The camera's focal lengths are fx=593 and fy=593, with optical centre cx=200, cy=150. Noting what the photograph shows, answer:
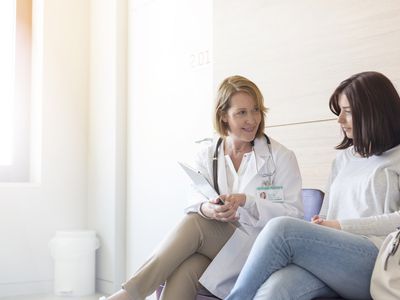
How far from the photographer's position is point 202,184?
2420 mm

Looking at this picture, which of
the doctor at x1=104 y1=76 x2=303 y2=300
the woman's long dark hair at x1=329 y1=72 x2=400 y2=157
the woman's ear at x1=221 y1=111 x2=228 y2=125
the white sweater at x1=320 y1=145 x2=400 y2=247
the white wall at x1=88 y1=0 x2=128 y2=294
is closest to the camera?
the white sweater at x1=320 y1=145 x2=400 y2=247

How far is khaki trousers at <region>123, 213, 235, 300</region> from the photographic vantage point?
229 centimetres

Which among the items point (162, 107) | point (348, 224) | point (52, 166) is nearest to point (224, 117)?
point (348, 224)

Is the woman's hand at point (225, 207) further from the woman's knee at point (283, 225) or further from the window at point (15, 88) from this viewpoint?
the window at point (15, 88)

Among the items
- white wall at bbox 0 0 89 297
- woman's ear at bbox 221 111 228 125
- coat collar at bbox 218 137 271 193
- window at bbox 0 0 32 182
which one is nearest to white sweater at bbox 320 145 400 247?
coat collar at bbox 218 137 271 193

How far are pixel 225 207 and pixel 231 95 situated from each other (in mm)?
594

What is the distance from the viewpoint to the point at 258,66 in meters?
3.09

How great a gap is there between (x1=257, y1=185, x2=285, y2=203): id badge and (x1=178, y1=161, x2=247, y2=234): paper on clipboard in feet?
0.53

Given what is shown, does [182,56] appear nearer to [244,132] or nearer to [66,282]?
[244,132]

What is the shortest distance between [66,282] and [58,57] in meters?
1.76

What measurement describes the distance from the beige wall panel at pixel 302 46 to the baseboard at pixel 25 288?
2.28 m

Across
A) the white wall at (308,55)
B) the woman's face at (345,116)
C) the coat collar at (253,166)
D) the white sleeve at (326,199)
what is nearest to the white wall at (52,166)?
the white wall at (308,55)

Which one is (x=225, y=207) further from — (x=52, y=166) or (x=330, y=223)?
(x=52, y=166)

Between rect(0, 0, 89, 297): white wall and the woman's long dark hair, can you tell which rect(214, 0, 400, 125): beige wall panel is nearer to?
the woman's long dark hair
